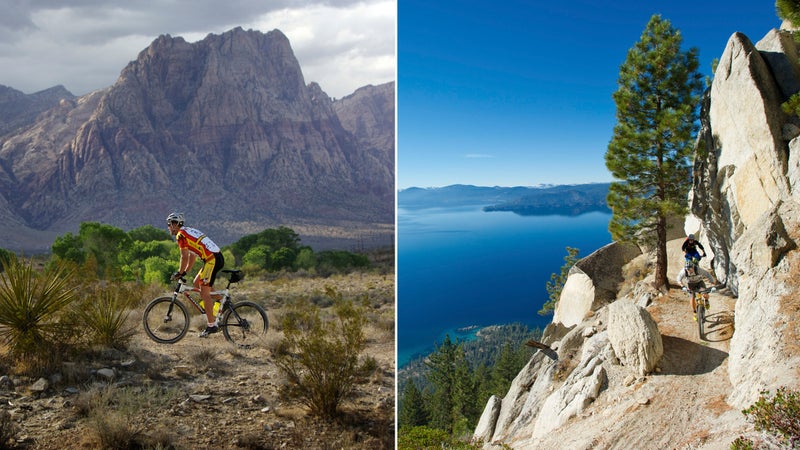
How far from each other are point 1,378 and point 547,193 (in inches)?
548

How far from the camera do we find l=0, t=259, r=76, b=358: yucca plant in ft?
14.0

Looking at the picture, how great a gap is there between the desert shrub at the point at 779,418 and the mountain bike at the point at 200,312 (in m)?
3.77

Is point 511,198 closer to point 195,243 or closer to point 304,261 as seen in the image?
point 304,261

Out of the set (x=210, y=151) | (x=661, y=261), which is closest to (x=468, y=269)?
(x=210, y=151)

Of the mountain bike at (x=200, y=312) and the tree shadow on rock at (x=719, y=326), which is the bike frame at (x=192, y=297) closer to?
the mountain bike at (x=200, y=312)

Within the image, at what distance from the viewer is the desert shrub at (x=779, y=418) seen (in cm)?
364

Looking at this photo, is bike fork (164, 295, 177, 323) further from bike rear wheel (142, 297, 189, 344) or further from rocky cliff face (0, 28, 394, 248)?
rocky cliff face (0, 28, 394, 248)

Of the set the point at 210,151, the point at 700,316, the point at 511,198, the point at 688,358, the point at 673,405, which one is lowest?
the point at 673,405

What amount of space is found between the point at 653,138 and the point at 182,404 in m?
6.89

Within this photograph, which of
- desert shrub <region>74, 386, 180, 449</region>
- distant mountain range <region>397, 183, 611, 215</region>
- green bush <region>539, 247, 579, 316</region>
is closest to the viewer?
desert shrub <region>74, 386, 180, 449</region>

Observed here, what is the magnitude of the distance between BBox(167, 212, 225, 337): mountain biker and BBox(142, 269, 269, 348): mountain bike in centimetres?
6

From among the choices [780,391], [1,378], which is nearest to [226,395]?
[1,378]

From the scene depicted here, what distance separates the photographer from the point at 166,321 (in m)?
4.91

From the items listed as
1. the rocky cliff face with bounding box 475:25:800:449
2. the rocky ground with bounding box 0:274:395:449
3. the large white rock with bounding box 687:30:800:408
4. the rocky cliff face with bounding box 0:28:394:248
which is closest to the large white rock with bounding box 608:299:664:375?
the rocky cliff face with bounding box 475:25:800:449
